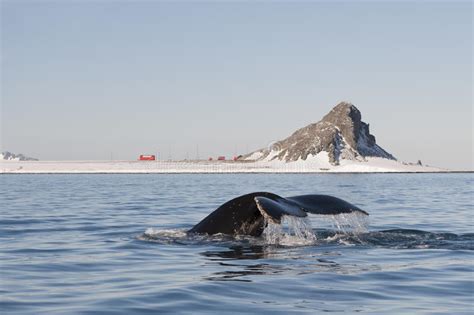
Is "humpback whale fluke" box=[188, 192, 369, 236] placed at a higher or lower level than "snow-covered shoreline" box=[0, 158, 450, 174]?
lower

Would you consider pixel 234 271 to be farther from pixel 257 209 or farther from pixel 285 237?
pixel 285 237

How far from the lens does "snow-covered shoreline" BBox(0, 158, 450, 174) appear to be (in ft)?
428

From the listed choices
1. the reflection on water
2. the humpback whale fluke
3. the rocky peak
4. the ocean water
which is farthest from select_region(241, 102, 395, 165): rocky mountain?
the humpback whale fluke

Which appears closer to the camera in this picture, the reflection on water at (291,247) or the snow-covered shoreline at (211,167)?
the reflection on water at (291,247)

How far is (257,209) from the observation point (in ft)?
41.7

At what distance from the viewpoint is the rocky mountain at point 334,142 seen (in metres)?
143

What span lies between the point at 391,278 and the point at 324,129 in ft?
460

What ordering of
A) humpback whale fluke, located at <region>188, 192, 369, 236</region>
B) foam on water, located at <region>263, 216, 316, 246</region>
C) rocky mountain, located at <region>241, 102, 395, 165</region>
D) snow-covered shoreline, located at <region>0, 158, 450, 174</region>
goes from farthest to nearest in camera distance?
rocky mountain, located at <region>241, 102, 395, 165</region>, snow-covered shoreline, located at <region>0, 158, 450, 174</region>, foam on water, located at <region>263, 216, 316, 246</region>, humpback whale fluke, located at <region>188, 192, 369, 236</region>

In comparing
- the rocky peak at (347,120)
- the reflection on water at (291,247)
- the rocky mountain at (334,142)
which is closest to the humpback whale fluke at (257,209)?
the reflection on water at (291,247)

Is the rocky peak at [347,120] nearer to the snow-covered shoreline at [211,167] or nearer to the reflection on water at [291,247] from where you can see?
the snow-covered shoreline at [211,167]

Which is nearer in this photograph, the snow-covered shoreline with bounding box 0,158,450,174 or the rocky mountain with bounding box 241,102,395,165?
the snow-covered shoreline with bounding box 0,158,450,174

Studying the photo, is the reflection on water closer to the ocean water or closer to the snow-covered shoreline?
the ocean water

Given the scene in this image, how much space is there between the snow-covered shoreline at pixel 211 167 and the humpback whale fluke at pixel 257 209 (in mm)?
115046

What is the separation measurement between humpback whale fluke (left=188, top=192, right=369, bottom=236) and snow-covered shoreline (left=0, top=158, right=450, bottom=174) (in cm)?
11505
